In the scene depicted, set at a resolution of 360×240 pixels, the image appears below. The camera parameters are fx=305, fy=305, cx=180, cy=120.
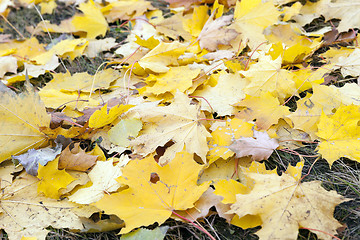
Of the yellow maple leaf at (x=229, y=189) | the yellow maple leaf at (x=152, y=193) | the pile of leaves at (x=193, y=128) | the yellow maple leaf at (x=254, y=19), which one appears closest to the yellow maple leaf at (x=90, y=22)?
the pile of leaves at (x=193, y=128)

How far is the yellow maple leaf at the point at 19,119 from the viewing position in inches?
49.3

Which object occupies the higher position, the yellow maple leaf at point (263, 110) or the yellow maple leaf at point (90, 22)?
the yellow maple leaf at point (90, 22)

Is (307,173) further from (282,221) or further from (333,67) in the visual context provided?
(333,67)

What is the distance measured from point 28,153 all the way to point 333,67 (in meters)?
1.45

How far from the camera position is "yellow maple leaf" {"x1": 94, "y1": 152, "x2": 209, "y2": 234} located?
0.99 meters

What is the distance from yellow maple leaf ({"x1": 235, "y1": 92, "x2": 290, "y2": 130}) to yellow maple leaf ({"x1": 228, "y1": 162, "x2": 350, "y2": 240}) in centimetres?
34

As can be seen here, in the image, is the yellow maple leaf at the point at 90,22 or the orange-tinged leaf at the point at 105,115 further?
the yellow maple leaf at the point at 90,22

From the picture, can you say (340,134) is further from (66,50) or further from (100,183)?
(66,50)

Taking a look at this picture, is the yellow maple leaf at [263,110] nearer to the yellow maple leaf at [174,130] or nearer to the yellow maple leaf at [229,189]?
the yellow maple leaf at [174,130]

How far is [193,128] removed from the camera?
1.21m

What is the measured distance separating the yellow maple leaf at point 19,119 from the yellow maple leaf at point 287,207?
0.88 metres

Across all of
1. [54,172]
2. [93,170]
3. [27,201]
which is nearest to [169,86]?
[93,170]

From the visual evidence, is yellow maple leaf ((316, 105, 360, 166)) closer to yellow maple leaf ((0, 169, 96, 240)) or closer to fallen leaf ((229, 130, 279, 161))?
fallen leaf ((229, 130, 279, 161))

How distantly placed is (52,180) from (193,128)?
1.89 ft
